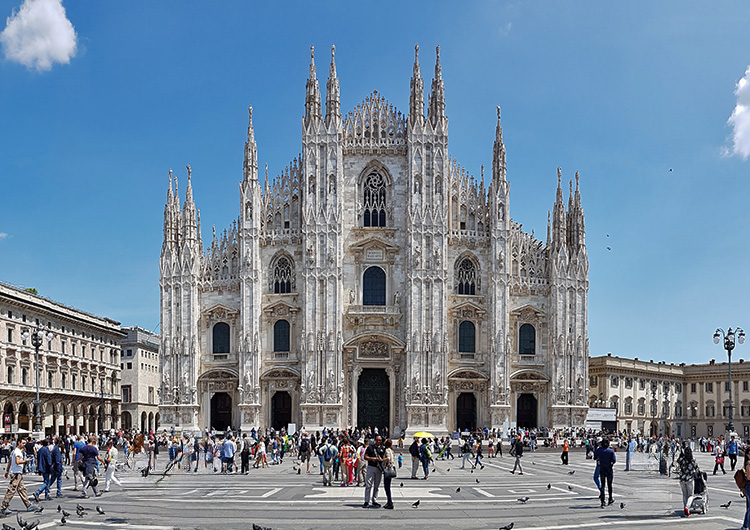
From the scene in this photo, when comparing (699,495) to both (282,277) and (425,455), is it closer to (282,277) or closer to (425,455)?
(425,455)

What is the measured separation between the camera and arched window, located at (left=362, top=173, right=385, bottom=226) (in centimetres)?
5994

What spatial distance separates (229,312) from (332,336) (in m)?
7.39

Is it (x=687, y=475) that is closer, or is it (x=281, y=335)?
(x=687, y=475)

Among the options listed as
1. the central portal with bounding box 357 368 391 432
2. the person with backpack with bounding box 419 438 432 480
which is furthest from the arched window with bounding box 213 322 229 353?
the person with backpack with bounding box 419 438 432 480

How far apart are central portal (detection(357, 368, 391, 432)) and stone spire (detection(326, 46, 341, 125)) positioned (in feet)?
56.1

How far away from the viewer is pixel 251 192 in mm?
58969

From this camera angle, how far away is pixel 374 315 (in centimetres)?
5800

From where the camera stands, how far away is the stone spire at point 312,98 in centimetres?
5938

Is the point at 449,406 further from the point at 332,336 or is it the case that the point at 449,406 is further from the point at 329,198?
the point at 329,198

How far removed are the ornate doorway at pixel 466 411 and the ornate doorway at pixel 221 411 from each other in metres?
15.4

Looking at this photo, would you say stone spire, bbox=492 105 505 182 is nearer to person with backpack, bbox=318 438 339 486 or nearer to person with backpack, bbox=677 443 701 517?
person with backpack, bbox=318 438 339 486

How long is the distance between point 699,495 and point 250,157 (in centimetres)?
4462

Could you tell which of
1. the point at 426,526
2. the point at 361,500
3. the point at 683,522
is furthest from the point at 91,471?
the point at 683,522

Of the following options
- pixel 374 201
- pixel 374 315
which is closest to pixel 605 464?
pixel 374 315
